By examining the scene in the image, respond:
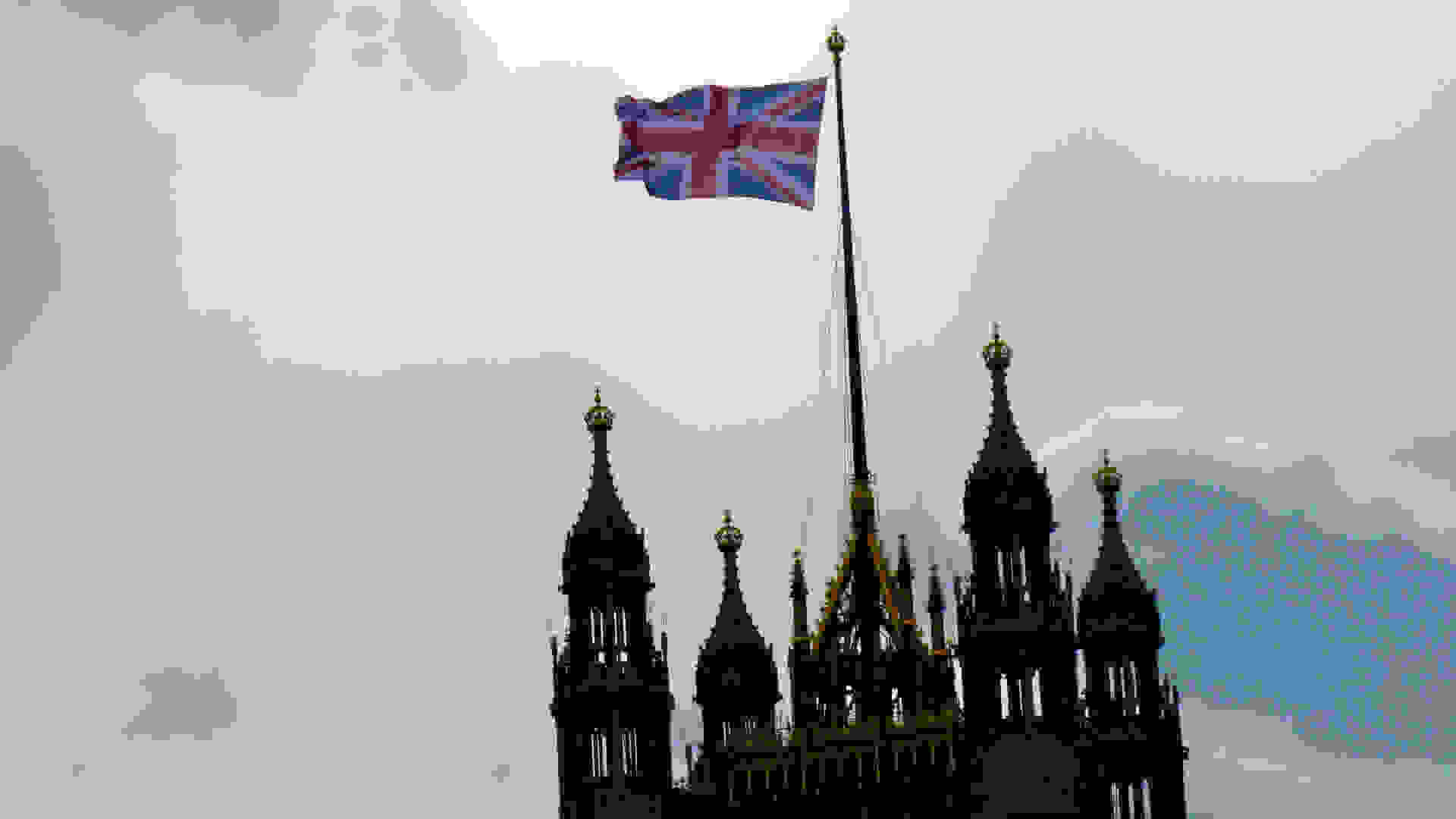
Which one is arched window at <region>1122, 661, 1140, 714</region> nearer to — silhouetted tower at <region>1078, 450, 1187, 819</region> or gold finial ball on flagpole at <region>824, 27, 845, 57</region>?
silhouetted tower at <region>1078, 450, 1187, 819</region>

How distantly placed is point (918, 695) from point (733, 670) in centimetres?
712

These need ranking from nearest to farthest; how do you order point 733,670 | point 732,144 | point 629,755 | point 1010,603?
point 1010,603 < point 732,144 < point 629,755 < point 733,670

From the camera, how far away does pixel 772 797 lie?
62219 millimetres

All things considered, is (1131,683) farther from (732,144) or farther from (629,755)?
(732,144)

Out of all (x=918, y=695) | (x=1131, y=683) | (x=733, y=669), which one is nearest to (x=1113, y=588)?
(x=1131, y=683)

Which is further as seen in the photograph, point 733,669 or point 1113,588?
point 733,669

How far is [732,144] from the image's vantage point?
208ft

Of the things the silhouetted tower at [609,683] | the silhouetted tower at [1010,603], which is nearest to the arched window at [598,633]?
the silhouetted tower at [609,683]

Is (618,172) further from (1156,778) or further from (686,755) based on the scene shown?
(1156,778)

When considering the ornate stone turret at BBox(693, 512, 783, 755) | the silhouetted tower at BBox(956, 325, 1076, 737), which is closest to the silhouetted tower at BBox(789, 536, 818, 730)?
the ornate stone turret at BBox(693, 512, 783, 755)

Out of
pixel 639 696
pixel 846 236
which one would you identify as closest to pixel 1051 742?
pixel 639 696

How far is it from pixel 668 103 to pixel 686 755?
2106 centimetres

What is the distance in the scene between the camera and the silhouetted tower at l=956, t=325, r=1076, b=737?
59250 mm

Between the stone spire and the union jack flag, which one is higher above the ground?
the union jack flag
